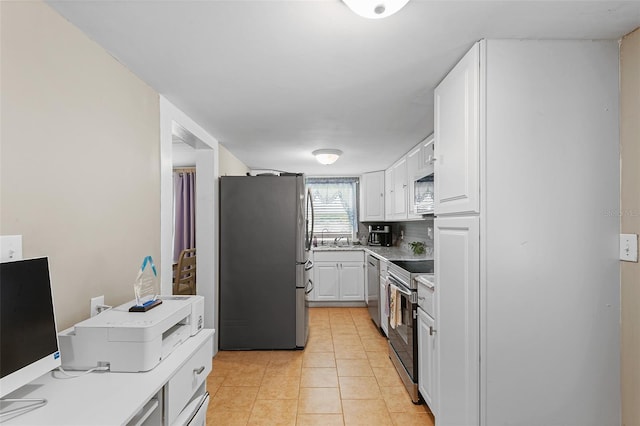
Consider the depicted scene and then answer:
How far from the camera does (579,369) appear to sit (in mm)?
1470

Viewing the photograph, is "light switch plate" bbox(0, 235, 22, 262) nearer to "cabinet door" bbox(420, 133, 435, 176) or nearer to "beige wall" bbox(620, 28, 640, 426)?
"beige wall" bbox(620, 28, 640, 426)

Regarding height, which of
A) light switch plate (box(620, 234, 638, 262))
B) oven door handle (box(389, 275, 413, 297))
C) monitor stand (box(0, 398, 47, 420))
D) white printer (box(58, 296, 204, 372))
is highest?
light switch plate (box(620, 234, 638, 262))

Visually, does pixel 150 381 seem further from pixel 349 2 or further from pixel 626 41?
pixel 626 41

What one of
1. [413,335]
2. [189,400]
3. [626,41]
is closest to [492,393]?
[413,335]

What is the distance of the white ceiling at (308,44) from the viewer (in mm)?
1299

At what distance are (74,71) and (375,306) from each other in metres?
3.73

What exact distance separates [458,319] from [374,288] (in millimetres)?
2620

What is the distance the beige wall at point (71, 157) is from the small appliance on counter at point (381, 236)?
4039 mm

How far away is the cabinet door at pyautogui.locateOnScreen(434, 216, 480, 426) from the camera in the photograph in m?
1.53

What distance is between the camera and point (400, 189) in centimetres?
438

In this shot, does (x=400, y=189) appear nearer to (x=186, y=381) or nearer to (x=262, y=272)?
(x=262, y=272)

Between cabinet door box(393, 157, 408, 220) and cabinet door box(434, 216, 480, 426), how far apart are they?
7.12 ft

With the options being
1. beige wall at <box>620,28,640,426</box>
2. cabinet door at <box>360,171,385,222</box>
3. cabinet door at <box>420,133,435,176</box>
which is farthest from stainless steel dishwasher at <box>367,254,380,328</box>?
beige wall at <box>620,28,640,426</box>

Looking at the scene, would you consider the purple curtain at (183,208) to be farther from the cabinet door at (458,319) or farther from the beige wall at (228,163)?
the cabinet door at (458,319)
